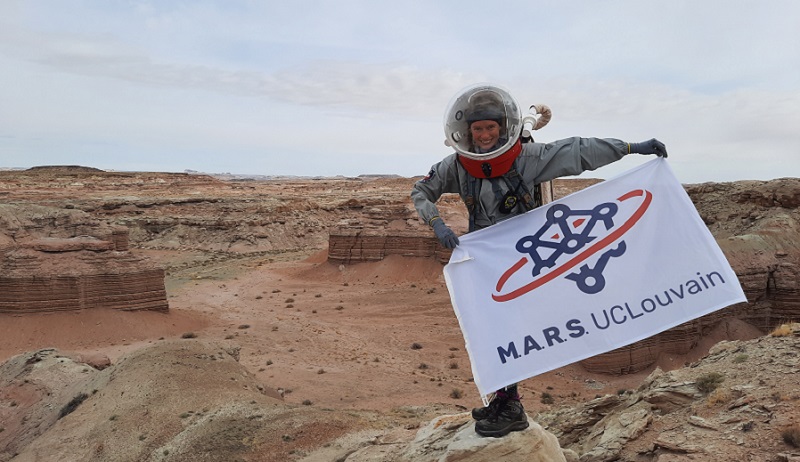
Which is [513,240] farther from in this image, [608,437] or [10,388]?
[10,388]

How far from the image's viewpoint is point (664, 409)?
14.7 feet

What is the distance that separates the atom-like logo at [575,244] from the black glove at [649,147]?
329mm

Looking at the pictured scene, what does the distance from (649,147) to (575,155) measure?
410 mm

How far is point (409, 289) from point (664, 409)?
48.5 ft

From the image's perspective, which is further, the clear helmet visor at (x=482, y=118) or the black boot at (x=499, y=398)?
the black boot at (x=499, y=398)

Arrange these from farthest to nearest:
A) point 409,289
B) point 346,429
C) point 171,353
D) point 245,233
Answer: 1. point 245,233
2. point 409,289
3. point 171,353
4. point 346,429

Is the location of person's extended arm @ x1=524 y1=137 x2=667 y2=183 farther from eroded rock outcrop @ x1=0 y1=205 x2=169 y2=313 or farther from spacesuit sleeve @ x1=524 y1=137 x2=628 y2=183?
eroded rock outcrop @ x1=0 y1=205 x2=169 y2=313

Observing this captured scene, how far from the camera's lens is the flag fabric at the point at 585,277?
3178mm

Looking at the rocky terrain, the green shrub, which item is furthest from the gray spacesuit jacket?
the green shrub

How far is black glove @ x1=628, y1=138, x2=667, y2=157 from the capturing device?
3102mm

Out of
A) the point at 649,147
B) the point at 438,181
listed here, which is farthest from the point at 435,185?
the point at 649,147

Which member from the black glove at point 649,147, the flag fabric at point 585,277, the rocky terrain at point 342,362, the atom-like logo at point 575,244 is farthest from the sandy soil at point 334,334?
the black glove at point 649,147

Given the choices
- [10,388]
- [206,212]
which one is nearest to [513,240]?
[10,388]

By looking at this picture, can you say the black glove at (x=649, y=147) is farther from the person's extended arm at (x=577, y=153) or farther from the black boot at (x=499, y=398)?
the black boot at (x=499, y=398)
